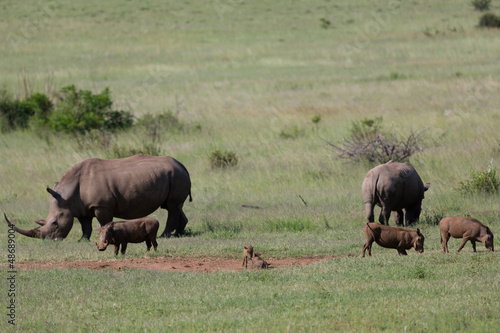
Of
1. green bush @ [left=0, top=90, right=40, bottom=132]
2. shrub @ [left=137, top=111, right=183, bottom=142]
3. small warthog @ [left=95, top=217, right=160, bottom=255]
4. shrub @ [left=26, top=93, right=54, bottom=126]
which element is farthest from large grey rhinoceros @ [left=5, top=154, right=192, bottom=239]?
green bush @ [left=0, top=90, right=40, bottom=132]

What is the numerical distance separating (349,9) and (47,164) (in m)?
47.4

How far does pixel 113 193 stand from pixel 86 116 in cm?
1094

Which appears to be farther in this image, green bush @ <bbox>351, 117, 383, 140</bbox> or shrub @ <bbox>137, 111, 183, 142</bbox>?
shrub @ <bbox>137, 111, 183, 142</bbox>

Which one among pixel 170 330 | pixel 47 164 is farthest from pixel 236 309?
pixel 47 164

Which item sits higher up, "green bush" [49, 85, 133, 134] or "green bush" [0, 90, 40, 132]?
"green bush" [49, 85, 133, 134]

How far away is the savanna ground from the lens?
793cm

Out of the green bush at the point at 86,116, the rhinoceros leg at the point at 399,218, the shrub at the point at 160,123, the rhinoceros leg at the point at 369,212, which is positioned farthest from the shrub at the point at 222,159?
the rhinoceros leg at the point at 369,212

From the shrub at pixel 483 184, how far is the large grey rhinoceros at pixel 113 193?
589 centimetres

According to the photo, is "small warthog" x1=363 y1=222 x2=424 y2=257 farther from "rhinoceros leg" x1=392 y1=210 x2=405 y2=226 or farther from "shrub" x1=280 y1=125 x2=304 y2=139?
"shrub" x1=280 y1=125 x2=304 y2=139

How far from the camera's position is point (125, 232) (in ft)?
36.1

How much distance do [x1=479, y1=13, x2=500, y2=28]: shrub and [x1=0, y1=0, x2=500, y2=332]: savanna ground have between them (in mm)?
1563

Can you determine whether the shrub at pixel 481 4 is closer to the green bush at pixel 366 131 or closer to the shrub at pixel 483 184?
the green bush at pixel 366 131

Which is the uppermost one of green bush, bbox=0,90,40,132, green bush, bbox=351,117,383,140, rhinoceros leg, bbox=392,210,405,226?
rhinoceros leg, bbox=392,210,405,226

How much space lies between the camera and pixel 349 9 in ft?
205
